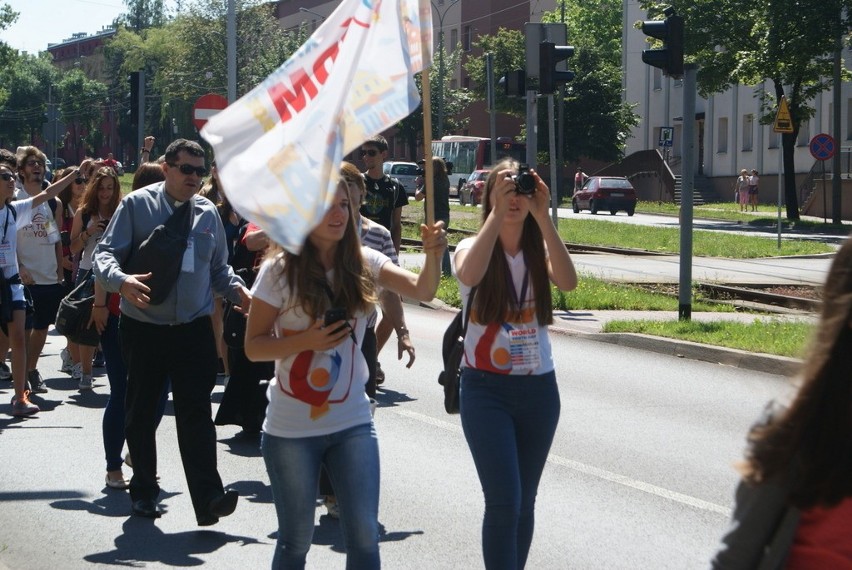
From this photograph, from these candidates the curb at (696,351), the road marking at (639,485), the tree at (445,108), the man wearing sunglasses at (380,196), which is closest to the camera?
the road marking at (639,485)

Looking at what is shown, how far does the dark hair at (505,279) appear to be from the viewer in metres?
4.86

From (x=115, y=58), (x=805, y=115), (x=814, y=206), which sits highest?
(x=115, y=58)

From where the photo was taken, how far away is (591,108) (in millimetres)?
65312

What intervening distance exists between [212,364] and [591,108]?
2378 inches

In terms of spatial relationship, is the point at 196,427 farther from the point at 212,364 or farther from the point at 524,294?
the point at 524,294

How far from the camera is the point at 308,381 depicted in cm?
429

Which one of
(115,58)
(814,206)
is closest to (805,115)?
(814,206)

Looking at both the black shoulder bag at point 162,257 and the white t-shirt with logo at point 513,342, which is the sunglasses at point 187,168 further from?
the white t-shirt with logo at point 513,342

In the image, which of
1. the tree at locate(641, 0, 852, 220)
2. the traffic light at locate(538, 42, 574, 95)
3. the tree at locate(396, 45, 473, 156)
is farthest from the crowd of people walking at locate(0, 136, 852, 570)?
the tree at locate(396, 45, 473, 156)

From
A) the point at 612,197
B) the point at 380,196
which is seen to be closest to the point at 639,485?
the point at 380,196

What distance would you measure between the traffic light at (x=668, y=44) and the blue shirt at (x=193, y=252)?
26.7ft

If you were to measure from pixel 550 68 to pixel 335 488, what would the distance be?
37.4 feet

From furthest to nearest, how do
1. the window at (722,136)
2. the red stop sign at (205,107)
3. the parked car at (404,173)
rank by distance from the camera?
the window at (722,136) < the parked car at (404,173) < the red stop sign at (205,107)

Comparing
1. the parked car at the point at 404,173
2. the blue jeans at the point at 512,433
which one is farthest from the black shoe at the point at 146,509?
the parked car at the point at 404,173
